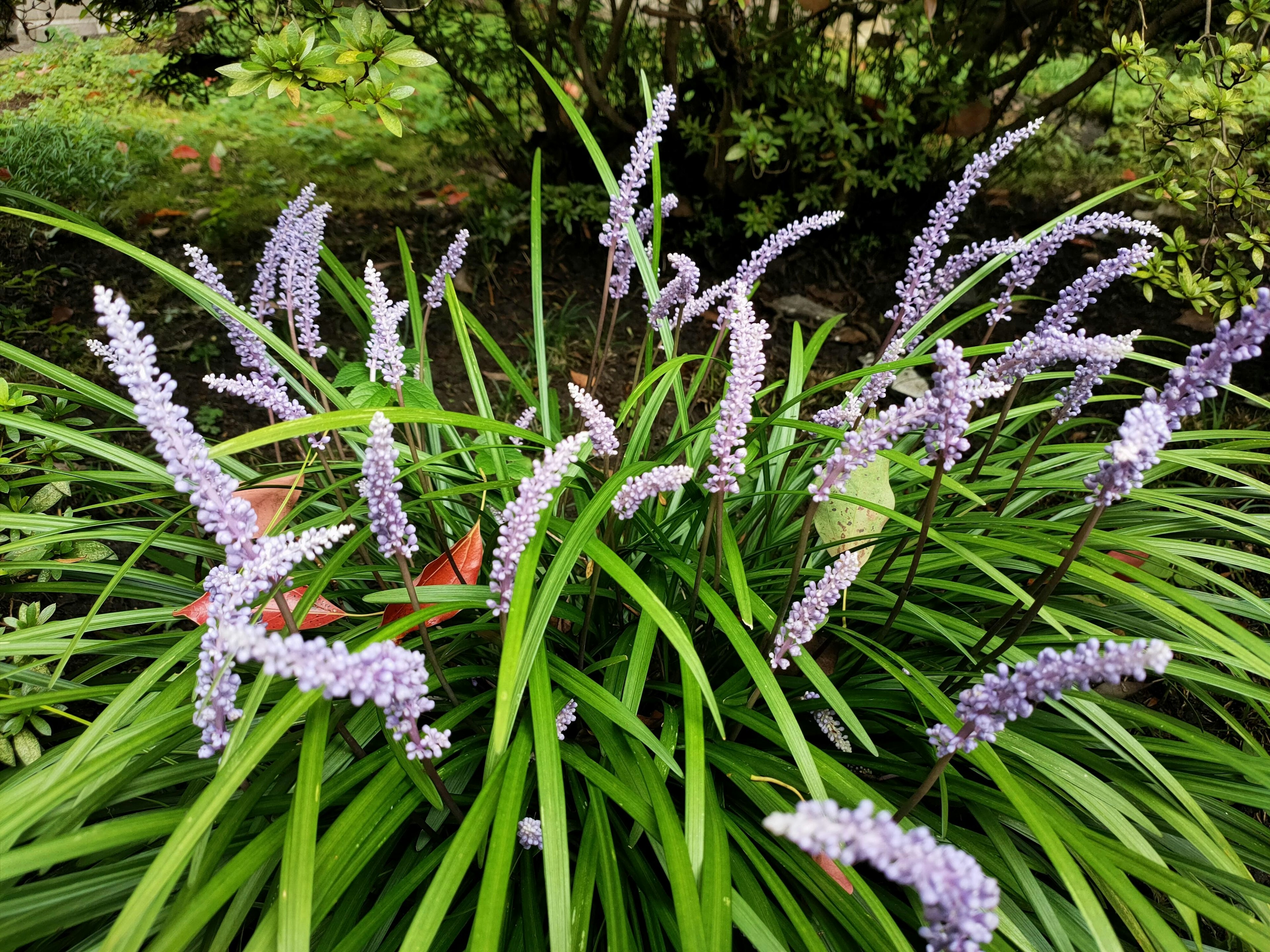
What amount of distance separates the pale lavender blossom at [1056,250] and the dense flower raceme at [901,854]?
4.71ft

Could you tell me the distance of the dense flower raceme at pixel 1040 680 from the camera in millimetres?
938

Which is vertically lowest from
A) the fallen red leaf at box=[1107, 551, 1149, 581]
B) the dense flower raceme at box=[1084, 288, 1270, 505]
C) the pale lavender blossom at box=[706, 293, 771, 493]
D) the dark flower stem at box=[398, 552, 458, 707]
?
the dark flower stem at box=[398, 552, 458, 707]

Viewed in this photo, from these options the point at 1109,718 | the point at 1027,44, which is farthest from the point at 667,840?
the point at 1027,44

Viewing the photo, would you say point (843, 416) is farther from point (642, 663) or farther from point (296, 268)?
point (296, 268)

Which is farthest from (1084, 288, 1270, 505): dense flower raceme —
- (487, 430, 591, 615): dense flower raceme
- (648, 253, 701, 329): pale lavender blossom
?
(648, 253, 701, 329): pale lavender blossom

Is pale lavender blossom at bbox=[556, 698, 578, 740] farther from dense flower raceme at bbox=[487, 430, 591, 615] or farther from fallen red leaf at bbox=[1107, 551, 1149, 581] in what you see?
fallen red leaf at bbox=[1107, 551, 1149, 581]

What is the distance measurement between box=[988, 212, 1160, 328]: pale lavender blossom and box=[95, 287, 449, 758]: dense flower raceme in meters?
1.65

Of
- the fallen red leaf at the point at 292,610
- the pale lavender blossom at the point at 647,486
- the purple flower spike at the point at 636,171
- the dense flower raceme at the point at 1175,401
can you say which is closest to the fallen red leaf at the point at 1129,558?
the dense flower raceme at the point at 1175,401

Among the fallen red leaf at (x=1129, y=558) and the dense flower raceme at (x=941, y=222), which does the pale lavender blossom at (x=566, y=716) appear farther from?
the fallen red leaf at (x=1129, y=558)

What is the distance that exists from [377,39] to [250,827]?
1946 millimetres

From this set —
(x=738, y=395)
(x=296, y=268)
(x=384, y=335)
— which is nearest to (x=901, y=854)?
(x=738, y=395)

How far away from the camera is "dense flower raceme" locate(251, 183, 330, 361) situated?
1978 mm

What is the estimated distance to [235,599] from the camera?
1109mm

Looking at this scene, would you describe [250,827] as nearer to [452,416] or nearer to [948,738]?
[452,416]
